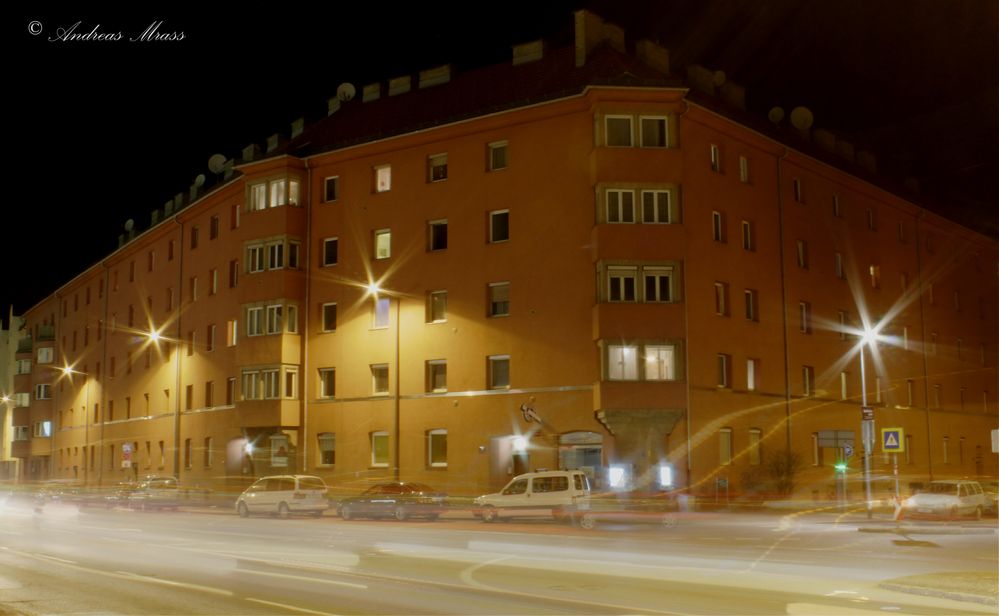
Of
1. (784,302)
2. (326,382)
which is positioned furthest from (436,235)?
(784,302)

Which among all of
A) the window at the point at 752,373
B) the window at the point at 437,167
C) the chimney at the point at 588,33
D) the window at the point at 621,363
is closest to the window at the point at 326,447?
the window at the point at 437,167

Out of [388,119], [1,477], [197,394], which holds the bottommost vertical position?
[1,477]

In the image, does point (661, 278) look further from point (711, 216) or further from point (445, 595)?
point (445, 595)

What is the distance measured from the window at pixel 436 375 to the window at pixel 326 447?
604 centimetres

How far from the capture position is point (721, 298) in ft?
143

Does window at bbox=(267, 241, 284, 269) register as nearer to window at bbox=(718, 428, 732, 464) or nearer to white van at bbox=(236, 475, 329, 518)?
white van at bbox=(236, 475, 329, 518)

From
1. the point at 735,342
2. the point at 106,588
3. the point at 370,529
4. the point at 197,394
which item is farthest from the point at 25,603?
the point at 197,394

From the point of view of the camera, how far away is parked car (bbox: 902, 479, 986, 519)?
126 feet

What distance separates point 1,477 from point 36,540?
237 feet

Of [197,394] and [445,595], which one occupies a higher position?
[197,394]

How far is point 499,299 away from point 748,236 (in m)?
11.1

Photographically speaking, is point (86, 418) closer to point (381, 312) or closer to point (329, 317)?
point (329, 317)

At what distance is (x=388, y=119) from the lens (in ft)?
168

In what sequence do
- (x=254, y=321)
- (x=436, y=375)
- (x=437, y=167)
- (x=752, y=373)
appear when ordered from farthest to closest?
(x=254, y=321) → (x=437, y=167) → (x=436, y=375) → (x=752, y=373)
